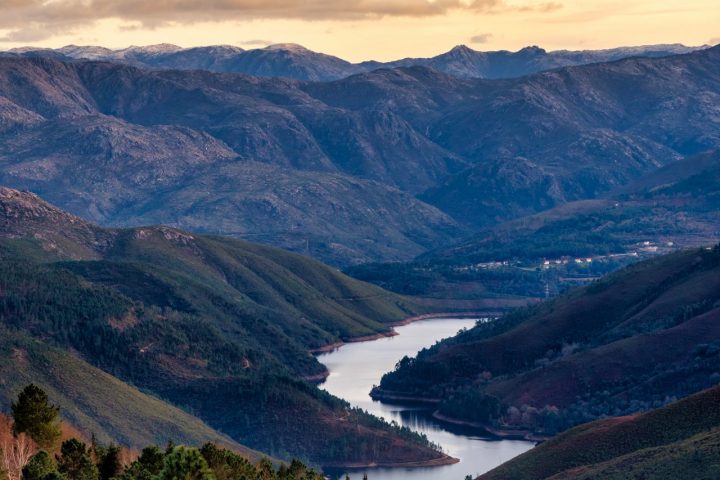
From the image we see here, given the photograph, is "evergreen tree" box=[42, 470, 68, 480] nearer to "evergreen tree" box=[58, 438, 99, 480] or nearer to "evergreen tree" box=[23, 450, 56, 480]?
"evergreen tree" box=[23, 450, 56, 480]

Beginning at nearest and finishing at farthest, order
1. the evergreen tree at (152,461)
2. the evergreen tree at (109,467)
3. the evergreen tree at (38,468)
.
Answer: the evergreen tree at (38,468), the evergreen tree at (152,461), the evergreen tree at (109,467)

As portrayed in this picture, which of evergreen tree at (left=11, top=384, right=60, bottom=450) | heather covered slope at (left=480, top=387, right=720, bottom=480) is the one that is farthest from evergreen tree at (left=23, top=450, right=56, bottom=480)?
heather covered slope at (left=480, top=387, right=720, bottom=480)

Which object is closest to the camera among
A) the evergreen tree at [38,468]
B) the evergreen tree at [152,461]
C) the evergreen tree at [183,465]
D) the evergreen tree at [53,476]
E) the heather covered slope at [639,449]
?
the evergreen tree at [183,465]

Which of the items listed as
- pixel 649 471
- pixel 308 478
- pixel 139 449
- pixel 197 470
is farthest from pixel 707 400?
pixel 197 470

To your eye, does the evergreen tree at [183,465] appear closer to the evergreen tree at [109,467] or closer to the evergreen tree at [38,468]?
the evergreen tree at [38,468]

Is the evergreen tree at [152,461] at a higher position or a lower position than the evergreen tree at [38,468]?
higher

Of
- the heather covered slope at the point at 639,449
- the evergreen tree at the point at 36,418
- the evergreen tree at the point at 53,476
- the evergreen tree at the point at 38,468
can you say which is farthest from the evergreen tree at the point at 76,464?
the heather covered slope at the point at 639,449

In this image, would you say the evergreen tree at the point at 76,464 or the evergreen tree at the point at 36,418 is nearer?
the evergreen tree at the point at 76,464
